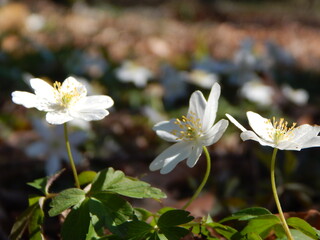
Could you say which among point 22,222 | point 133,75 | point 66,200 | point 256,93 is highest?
point 66,200

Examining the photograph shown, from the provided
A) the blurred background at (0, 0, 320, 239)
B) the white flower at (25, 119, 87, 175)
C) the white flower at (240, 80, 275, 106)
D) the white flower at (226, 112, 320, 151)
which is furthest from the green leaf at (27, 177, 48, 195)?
the white flower at (240, 80, 275, 106)

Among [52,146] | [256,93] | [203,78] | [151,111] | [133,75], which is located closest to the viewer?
[52,146]

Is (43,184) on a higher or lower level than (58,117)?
lower

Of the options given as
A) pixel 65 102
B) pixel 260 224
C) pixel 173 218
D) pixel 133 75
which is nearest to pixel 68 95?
pixel 65 102

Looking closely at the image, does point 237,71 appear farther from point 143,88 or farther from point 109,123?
point 109,123

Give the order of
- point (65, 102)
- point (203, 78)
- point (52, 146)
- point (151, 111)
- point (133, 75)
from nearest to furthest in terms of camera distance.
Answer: point (65, 102) → point (52, 146) → point (151, 111) → point (203, 78) → point (133, 75)

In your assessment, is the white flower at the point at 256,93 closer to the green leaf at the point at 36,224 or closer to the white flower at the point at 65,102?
the white flower at the point at 65,102

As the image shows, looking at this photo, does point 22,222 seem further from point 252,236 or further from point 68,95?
point 252,236
